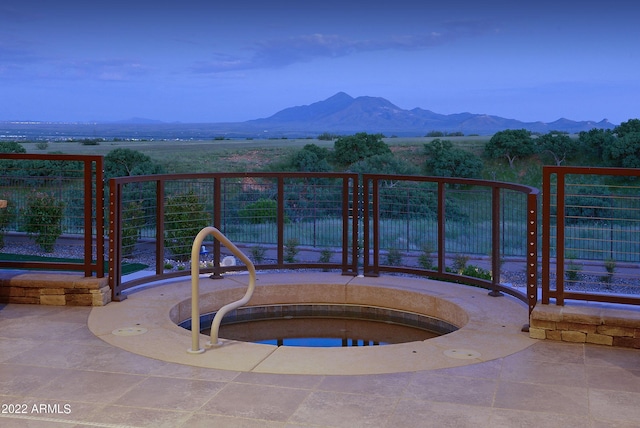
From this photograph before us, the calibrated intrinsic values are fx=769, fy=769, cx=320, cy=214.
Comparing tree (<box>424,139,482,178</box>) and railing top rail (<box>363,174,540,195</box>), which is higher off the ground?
tree (<box>424,139,482,178</box>)

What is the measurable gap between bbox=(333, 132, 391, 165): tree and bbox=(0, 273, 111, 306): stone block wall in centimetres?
2948

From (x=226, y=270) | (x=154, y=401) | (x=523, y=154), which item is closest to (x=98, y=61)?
(x=523, y=154)

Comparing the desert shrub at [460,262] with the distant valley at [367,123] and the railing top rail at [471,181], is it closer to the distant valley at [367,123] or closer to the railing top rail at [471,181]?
the railing top rail at [471,181]

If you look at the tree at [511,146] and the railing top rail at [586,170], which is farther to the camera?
the tree at [511,146]

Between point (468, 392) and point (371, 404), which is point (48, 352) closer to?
point (371, 404)

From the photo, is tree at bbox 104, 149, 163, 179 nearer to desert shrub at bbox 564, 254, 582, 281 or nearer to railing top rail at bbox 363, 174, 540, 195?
desert shrub at bbox 564, 254, 582, 281

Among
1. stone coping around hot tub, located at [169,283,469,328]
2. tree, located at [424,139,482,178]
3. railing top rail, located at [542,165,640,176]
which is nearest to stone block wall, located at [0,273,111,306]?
stone coping around hot tub, located at [169,283,469,328]

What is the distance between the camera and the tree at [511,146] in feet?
128

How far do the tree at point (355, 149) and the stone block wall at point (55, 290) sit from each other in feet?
96.7

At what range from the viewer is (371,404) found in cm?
441

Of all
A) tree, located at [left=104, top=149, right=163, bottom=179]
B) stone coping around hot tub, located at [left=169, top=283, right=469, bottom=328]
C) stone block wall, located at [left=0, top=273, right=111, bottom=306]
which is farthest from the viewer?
tree, located at [left=104, top=149, right=163, bottom=179]

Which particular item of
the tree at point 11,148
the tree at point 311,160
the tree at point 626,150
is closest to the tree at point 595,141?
the tree at point 626,150

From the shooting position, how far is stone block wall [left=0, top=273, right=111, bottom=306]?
6945mm

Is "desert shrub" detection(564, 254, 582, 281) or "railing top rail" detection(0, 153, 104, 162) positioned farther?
"desert shrub" detection(564, 254, 582, 281)
